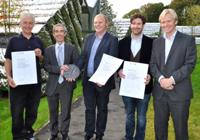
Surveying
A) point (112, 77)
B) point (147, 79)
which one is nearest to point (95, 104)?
point (112, 77)

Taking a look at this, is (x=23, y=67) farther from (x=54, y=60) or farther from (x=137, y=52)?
Result: (x=137, y=52)

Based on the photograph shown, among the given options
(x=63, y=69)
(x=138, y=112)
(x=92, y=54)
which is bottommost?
(x=138, y=112)

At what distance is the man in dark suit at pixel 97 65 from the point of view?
20.3 ft

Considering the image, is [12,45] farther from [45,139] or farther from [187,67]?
[187,67]

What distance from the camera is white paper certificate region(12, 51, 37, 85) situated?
609 centimetres

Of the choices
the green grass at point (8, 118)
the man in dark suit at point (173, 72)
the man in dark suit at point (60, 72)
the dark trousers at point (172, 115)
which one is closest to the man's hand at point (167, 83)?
the man in dark suit at point (173, 72)

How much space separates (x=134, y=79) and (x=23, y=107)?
1789mm

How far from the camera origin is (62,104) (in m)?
6.43

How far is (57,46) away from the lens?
6336 millimetres

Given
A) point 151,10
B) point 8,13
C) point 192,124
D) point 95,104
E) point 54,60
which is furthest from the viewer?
point 151,10

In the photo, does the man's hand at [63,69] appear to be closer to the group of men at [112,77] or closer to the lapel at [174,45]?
the group of men at [112,77]

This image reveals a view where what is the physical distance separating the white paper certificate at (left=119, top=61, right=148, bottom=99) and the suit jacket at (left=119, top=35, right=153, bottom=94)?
5.1 inches

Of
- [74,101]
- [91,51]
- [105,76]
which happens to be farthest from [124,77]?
[74,101]

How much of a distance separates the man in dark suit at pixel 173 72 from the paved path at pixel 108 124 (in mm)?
1754
